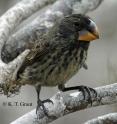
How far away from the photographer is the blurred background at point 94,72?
6.77 m

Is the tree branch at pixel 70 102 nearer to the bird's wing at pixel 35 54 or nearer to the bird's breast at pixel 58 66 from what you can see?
the bird's breast at pixel 58 66

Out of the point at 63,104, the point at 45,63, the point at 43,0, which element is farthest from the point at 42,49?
the point at 43,0

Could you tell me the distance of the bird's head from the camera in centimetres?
425

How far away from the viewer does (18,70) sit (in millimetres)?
4574

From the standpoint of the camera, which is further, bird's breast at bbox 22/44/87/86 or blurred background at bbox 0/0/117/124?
blurred background at bbox 0/0/117/124

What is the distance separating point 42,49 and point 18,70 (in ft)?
0.75

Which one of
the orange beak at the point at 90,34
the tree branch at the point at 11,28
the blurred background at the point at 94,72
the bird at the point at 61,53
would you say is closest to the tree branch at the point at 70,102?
the bird at the point at 61,53

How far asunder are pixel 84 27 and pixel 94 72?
10.1 feet

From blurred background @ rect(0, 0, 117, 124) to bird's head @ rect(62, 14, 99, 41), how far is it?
189cm

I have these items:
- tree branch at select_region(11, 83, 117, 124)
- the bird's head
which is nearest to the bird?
the bird's head

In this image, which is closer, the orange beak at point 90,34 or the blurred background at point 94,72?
the orange beak at point 90,34

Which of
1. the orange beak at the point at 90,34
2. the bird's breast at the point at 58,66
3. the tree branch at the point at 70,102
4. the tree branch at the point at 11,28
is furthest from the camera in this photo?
the tree branch at the point at 11,28

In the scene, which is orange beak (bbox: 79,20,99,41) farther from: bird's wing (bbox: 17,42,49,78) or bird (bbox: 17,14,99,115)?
bird's wing (bbox: 17,42,49,78)

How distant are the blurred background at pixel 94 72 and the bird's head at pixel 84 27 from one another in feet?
6.21
